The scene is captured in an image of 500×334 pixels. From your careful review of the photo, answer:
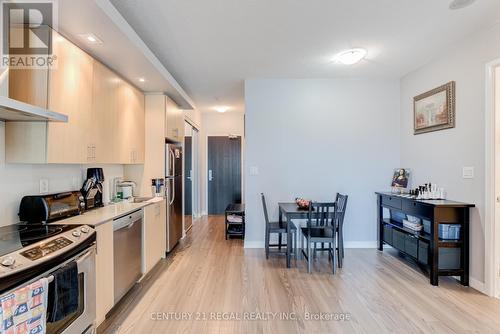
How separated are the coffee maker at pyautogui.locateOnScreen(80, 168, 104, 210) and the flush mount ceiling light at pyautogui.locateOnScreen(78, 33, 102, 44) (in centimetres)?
137

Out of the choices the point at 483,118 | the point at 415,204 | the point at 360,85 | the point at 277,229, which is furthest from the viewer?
the point at 360,85

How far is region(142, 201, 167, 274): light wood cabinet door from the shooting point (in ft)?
9.90

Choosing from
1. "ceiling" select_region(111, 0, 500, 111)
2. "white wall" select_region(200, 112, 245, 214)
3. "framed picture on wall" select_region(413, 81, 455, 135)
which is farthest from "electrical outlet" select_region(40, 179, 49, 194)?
"white wall" select_region(200, 112, 245, 214)

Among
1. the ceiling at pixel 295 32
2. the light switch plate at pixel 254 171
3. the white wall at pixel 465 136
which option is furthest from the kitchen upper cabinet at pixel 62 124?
the white wall at pixel 465 136

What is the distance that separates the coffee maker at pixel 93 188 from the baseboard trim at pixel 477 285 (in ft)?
13.6

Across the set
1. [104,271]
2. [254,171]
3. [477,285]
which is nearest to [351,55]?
[254,171]

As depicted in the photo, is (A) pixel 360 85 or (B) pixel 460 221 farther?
(A) pixel 360 85

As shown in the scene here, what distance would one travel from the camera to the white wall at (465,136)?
266cm

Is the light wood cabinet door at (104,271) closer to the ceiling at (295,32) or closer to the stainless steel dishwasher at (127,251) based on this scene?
the stainless steel dishwasher at (127,251)

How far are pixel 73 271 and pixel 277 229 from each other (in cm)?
251

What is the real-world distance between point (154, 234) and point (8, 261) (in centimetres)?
211

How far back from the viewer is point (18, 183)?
206cm

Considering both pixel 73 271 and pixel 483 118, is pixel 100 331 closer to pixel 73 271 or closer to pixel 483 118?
pixel 73 271

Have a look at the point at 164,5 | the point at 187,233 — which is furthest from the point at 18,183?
the point at 187,233
